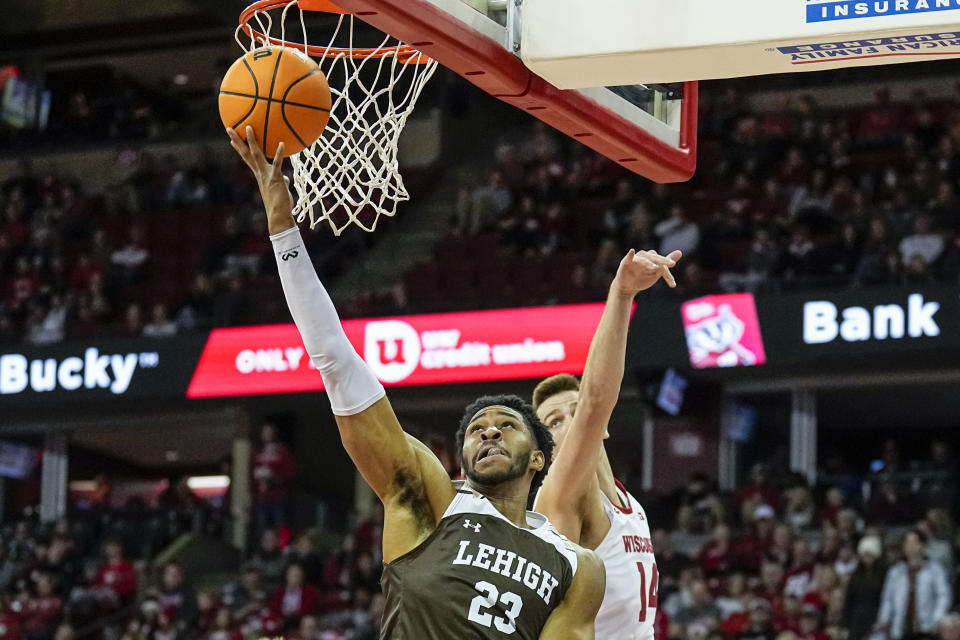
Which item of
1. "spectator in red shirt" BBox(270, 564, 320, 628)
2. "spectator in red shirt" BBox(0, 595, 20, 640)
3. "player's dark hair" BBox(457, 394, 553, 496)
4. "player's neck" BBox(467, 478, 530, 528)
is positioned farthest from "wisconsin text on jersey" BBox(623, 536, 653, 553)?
"spectator in red shirt" BBox(0, 595, 20, 640)

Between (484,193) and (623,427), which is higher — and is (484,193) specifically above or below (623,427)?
above

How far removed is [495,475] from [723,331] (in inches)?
392

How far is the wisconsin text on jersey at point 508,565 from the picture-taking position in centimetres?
388

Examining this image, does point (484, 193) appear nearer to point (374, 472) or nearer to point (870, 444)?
point (870, 444)

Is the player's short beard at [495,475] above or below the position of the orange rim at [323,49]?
below

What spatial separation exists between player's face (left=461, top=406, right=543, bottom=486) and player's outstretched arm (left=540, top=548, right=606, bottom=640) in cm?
29

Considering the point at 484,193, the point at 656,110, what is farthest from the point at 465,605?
the point at 484,193

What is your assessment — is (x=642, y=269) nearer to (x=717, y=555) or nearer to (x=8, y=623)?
(x=717, y=555)

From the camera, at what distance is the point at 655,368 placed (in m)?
14.6

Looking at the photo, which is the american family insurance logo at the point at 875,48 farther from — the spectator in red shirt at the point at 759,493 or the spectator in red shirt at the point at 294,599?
the spectator in red shirt at the point at 294,599

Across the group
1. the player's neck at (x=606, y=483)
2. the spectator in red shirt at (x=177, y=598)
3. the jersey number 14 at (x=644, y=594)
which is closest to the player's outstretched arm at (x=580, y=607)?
the jersey number 14 at (x=644, y=594)

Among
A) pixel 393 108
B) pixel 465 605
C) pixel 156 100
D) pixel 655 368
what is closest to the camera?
pixel 465 605

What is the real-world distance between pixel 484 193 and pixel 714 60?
43.4ft

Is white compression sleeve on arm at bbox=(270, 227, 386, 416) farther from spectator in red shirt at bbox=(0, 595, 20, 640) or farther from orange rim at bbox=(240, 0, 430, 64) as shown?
spectator in red shirt at bbox=(0, 595, 20, 640)
